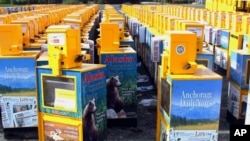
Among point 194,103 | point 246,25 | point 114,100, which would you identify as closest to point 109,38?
point 114,100

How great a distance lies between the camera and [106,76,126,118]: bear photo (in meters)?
6.09

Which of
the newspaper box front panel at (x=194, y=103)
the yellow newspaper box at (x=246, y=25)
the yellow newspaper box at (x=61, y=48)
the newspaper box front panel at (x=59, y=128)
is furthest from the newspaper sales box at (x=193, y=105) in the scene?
the yellow newspaper box at (x=246, y=25)

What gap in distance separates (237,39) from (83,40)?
405 cm

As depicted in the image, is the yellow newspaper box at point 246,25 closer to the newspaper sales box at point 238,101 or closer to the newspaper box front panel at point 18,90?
the newspaper sales box at point 238,101

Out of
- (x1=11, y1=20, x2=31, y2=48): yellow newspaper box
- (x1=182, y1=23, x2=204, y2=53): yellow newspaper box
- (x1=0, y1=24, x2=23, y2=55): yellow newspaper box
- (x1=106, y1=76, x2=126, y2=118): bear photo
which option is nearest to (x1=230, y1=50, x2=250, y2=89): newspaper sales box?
(x1=182, y1=23, x2=204, y2=53): yellow newspaper box

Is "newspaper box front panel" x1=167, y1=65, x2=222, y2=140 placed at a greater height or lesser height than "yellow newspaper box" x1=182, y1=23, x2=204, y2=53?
lesser

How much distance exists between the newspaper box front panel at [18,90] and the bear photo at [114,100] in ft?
4.05

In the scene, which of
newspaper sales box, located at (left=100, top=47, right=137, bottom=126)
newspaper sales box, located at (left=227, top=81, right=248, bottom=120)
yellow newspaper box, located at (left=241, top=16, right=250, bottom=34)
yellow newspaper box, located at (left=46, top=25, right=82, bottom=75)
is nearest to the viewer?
yellow newspaper box, located at (left=46, top=25, right=82, bottom=75)

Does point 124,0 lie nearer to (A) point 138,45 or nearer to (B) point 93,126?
(A) point 138,45

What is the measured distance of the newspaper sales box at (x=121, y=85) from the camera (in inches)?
236

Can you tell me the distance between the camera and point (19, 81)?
576 cm

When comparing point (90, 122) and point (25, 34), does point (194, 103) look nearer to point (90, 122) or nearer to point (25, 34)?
point (90, 122)

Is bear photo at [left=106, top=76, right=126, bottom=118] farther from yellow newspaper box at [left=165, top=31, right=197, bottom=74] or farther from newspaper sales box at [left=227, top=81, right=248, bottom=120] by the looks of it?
newspaper sales box at [left=227, top=81, right=248, bottom=120]

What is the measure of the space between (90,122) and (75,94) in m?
0.48
